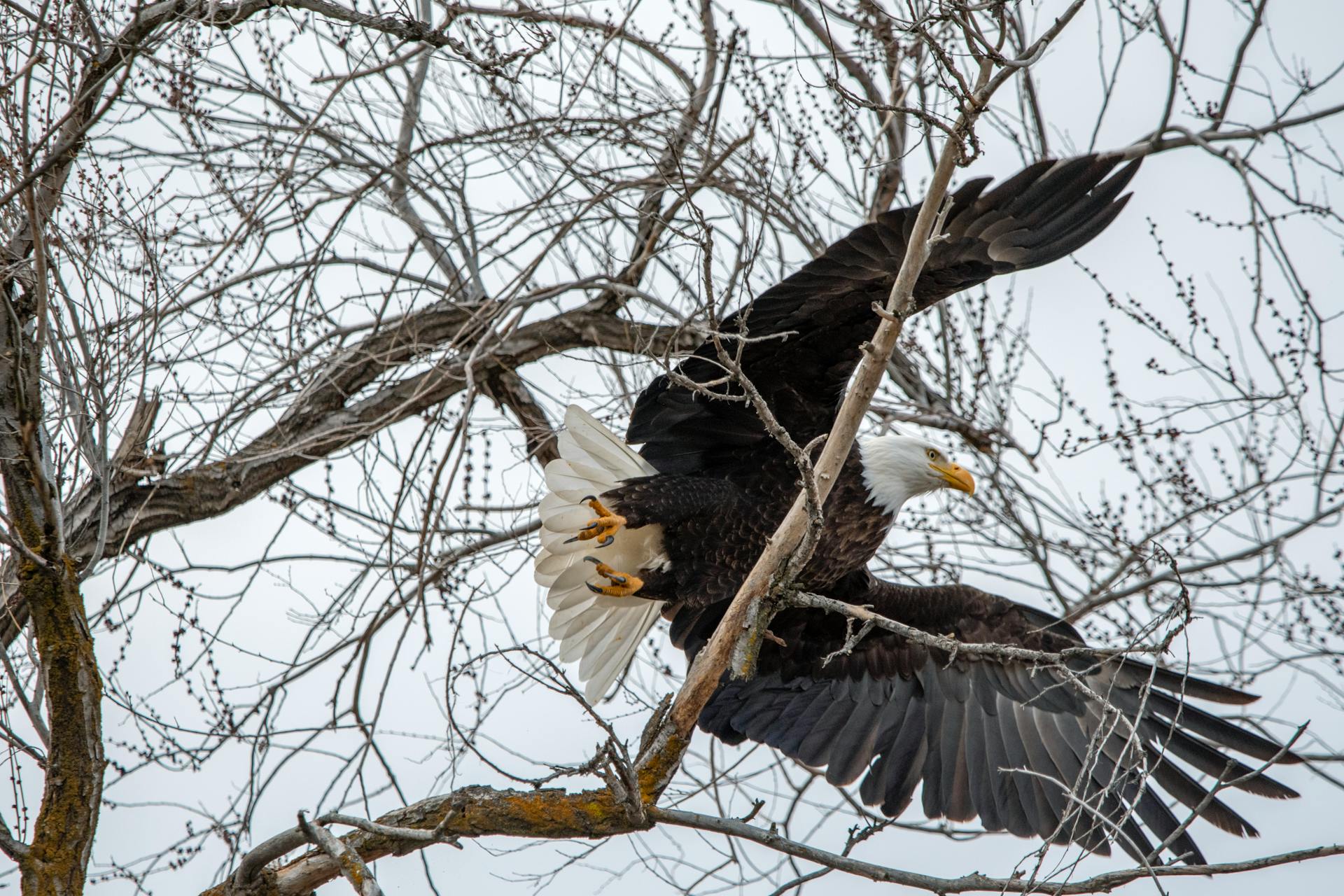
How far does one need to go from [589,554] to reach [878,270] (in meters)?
1.49

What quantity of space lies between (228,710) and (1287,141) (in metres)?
4.16

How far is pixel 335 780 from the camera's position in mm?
3645

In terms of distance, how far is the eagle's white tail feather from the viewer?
3.98 metres

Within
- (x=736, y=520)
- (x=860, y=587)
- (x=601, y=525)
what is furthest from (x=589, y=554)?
(x=860, y=587)

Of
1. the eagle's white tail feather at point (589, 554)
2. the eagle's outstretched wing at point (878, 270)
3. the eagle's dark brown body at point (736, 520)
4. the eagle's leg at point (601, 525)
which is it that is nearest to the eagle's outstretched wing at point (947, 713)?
the eagle's white tail feather at point (589, 554)

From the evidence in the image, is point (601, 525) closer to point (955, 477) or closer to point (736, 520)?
point (736, 520)

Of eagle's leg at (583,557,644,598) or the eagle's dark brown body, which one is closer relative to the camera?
the eagle's dark brown body

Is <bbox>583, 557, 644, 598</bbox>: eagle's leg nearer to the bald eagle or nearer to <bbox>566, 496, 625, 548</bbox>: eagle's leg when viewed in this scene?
the bald eagle

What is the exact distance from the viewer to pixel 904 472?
13.1ft

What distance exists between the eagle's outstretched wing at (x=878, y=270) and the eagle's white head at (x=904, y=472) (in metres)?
0.26

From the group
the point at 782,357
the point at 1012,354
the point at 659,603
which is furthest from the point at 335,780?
the point at 1012,354

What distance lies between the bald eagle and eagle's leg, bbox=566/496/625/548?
0.04ft

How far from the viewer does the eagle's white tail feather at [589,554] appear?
398 centimetres

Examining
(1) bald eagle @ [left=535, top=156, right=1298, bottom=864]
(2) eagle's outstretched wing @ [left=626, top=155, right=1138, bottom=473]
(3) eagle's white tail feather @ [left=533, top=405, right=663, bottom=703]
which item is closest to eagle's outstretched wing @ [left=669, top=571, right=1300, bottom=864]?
(1) bald eagle @ [left=535, top=156, right=1298, bottom=864]
